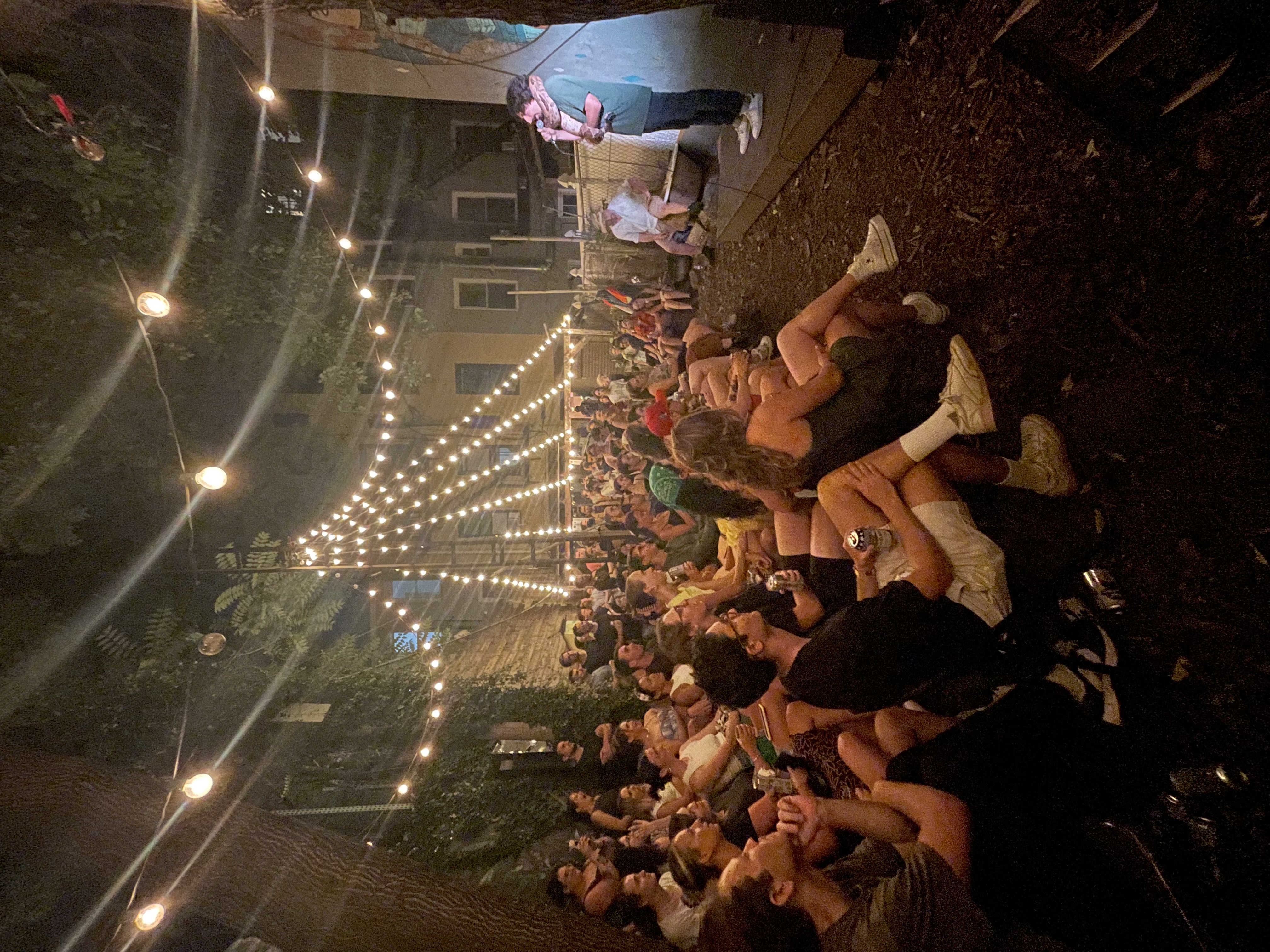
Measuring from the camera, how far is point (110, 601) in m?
7.62

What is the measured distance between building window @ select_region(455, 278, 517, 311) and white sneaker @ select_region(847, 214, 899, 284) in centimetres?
1214

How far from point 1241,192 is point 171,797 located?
6.57 meters

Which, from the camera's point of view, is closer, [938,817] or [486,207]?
[938,817]

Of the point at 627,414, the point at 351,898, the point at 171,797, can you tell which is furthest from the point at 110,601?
the point at 627,414

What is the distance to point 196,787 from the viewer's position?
349cm

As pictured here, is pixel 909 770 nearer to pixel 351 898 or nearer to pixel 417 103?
pixel 351 898

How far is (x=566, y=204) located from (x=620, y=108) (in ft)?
28.6

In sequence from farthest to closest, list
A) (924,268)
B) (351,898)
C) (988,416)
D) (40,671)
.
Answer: (40,671) → (924,268) → (351,898) → (988,416)

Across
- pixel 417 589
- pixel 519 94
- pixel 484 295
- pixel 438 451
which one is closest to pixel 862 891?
pixel 519 94

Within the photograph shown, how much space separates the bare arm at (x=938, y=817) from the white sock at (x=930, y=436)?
1.48 metres

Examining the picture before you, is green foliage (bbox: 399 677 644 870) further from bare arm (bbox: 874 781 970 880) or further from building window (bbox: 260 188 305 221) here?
building window (bbox: 260 188 305 221)

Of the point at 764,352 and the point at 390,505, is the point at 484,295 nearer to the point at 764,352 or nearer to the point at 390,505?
the point at 390,505

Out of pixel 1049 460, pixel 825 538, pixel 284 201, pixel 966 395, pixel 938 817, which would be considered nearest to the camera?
pixel 938 817

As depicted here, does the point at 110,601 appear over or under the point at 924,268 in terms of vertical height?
under
